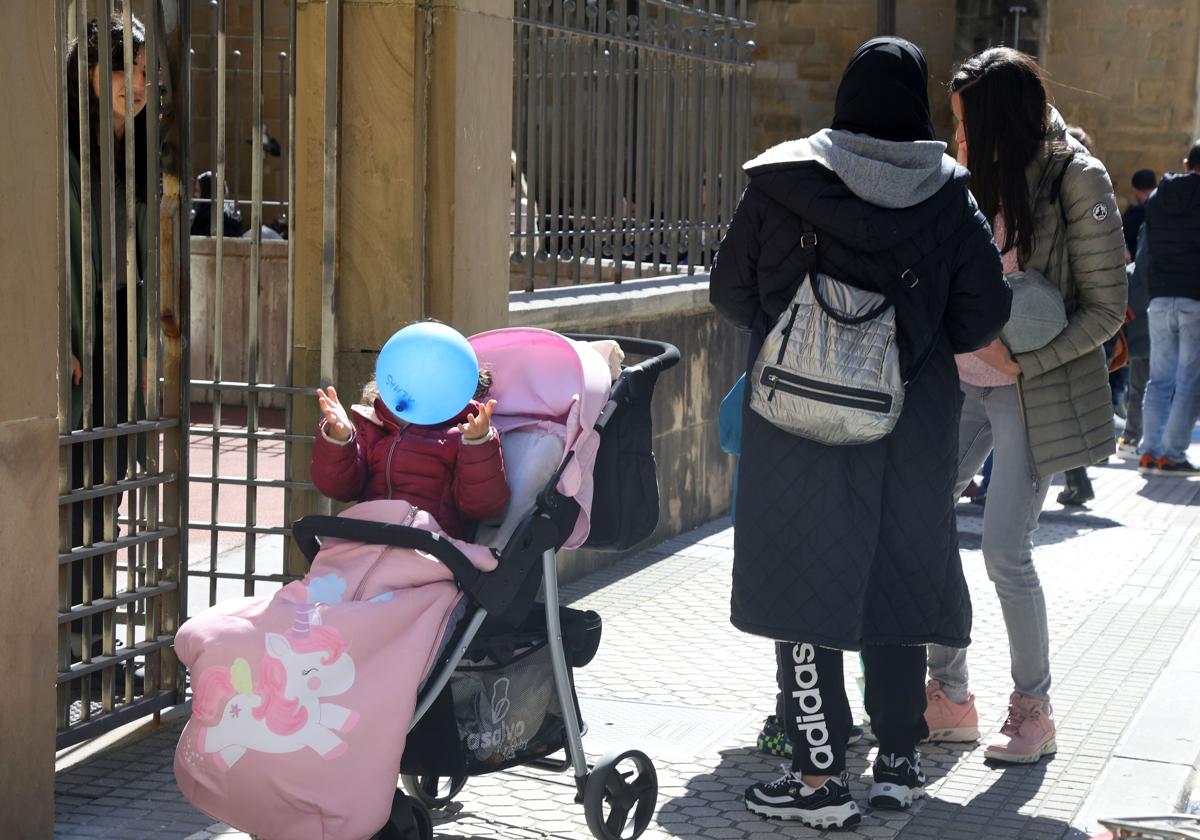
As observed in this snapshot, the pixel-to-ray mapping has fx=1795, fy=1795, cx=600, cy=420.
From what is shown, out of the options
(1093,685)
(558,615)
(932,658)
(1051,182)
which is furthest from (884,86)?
(1093,685)

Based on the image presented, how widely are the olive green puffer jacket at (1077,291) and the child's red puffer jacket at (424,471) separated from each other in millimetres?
1779

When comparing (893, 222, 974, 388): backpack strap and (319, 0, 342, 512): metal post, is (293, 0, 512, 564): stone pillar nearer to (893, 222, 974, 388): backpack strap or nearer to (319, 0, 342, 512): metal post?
(319, 0, 342, 512): metal post

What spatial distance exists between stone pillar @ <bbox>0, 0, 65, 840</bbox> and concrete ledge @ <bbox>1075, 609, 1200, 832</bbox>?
2.69m

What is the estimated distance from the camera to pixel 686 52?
30.1ft

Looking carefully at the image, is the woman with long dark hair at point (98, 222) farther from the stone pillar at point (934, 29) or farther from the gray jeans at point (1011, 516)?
the stone pillar at point (934, 29)

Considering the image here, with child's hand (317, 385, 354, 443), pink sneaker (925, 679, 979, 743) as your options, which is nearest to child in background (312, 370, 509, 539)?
child's hand (317, 385, 354, 443)

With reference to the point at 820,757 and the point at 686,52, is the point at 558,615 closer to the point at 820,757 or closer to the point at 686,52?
the point at 820,757

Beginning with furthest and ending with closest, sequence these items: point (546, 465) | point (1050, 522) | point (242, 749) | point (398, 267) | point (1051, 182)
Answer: point (1050, 522), point (398, 267), point (1051, 182), point (546, 465), point (242, 749)

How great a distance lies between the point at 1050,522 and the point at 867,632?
213 inches

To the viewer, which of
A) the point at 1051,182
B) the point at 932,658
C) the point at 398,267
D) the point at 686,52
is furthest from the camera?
the point at 686,52

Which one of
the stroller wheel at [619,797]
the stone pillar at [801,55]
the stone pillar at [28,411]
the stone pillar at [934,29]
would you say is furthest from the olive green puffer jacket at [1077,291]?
the stone pillar at [934,29]

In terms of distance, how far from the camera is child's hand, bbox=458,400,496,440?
4.12 m

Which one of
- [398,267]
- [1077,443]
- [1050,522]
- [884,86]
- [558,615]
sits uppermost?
[884,86]

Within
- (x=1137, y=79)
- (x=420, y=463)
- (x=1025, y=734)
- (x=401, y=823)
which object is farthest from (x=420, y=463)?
(x=1137, y=79)
